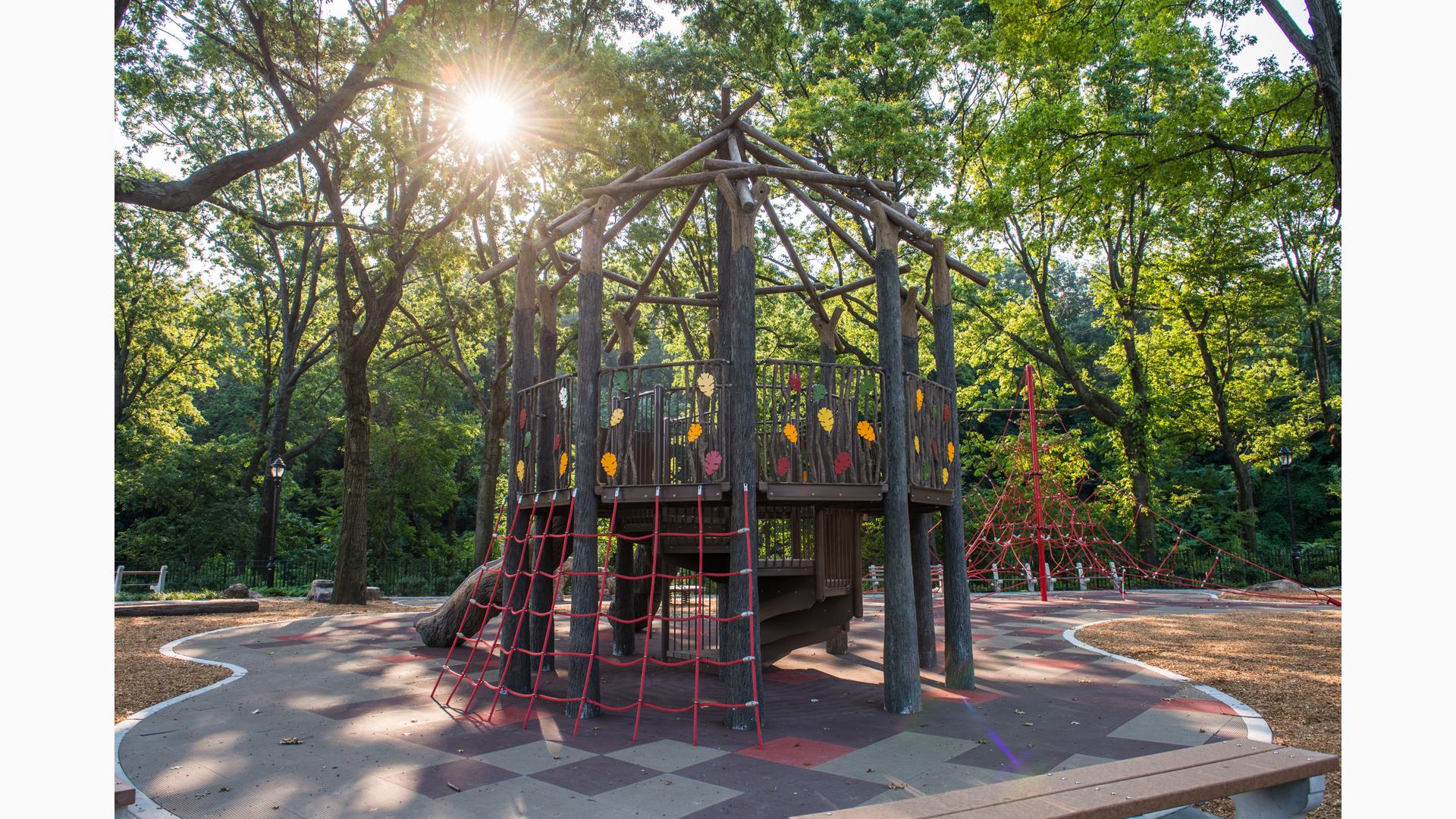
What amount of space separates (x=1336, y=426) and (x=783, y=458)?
1110 inches

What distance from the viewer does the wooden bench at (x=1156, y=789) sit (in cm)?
366

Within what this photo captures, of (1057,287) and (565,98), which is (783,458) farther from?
(1057,287)

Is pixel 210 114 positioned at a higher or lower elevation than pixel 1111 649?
higher

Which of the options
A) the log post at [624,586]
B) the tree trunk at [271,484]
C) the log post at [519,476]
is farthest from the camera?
the tree trunk at [271,484]

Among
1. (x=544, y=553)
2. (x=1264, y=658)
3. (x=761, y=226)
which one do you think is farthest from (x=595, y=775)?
(x=761, y=226)

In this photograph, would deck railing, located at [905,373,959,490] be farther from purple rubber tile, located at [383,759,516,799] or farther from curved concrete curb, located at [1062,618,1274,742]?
purple rubber tile, located at [383,759,516,799]

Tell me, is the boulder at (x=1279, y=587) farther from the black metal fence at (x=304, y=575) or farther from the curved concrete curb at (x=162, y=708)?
the black metal fence at (x=304, y=575)

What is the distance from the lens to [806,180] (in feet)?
28.6

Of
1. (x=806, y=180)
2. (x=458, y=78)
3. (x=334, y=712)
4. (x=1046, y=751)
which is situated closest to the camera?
(x=1046, y=751)

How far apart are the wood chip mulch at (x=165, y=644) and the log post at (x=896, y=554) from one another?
21.7 ft

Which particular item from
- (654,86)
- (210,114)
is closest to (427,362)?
(210,114)

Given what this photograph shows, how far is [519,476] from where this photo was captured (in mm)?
9680

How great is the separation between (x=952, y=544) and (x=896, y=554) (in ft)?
5.34

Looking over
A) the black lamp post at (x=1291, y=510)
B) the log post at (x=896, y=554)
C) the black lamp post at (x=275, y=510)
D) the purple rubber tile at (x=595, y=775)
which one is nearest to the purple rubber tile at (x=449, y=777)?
the purple rubber tile at (x=595, y=775)
